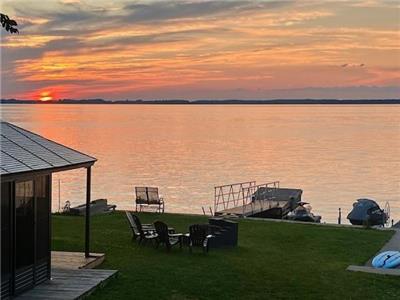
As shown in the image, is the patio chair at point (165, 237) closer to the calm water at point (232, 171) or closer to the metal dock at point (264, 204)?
the metal dock at point (264, 204)

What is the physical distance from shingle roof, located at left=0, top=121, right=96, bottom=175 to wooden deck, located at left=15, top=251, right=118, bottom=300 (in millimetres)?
1829

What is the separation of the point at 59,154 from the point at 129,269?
8.15 feet

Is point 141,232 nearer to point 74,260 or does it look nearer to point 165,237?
point 165,237

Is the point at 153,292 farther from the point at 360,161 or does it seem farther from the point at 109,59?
the point at 109,59

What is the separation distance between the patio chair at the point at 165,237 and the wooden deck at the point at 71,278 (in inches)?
67.5

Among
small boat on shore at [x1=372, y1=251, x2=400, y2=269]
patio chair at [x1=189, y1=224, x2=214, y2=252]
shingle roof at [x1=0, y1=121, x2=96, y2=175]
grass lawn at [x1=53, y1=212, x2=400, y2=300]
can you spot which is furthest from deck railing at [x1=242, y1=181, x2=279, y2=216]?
shingle roof at [x1=0, y1=121, x2=96, y2=175]

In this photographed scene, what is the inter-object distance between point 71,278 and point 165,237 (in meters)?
3.52

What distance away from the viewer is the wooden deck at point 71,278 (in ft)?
32.7

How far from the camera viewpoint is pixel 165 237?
14156 millimetres

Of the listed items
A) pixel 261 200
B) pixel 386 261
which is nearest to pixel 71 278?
pixel 386 261

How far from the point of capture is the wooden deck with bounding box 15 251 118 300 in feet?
32.7

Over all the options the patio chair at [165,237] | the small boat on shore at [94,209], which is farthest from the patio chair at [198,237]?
the small boat on shore at [94,209]

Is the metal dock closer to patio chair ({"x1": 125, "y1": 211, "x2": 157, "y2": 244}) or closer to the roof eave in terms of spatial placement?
patio chair ({"x1": 125, "y1": 211, "x2": 157, "y2": 244})

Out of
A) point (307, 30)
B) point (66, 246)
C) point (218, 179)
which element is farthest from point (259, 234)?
point (218, 179)
